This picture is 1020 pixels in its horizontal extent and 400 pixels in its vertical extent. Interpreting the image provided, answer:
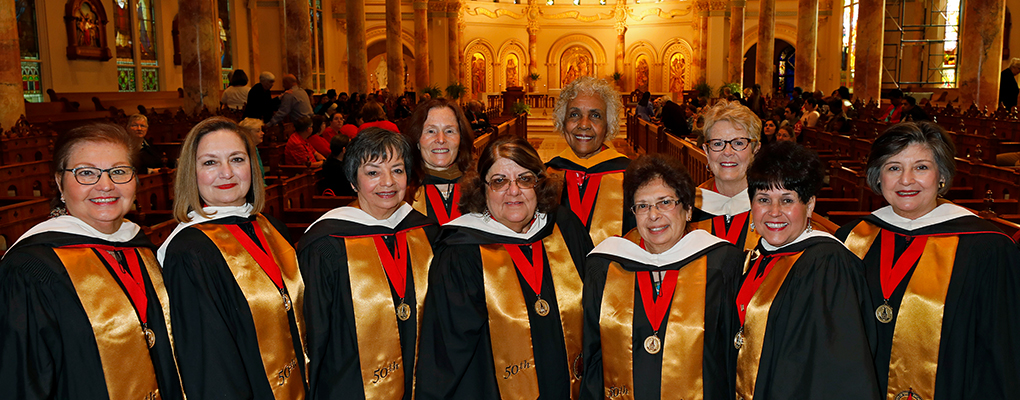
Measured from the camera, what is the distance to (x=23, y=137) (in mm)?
8102

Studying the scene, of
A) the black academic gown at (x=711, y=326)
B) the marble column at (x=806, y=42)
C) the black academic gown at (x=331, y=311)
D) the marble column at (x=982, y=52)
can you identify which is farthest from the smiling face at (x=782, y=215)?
the marble column at (x=806, y=42)

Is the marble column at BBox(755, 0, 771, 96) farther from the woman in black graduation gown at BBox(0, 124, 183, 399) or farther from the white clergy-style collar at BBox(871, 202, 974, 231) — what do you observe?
the woman in black graduation gown at BBox(0, 124, 183, 399)

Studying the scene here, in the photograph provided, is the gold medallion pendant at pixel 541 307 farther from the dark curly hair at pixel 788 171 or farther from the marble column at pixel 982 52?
the marble column at pixel 982 52

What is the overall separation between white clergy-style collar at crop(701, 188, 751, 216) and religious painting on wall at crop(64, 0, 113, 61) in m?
15.2

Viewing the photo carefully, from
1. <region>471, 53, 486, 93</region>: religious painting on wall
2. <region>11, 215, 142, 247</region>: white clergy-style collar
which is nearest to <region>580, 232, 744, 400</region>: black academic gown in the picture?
<region>11, 215, 142, 247</region>: white clergy-style collar

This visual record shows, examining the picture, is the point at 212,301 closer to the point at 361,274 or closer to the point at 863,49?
the point at 361,274

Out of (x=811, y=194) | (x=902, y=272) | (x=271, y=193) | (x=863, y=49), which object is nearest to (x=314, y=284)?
(x=811, y=194)

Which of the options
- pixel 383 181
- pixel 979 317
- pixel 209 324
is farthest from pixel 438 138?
pixel 979 317

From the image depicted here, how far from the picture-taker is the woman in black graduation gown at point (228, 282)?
247 centimetres

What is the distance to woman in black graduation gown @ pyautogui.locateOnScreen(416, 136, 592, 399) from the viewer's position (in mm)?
2801

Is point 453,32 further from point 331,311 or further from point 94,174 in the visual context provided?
point 94,174

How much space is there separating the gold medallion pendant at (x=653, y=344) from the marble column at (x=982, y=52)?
1205cm

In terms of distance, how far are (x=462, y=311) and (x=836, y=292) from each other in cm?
131

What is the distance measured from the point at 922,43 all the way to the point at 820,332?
25.9 metres
